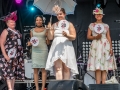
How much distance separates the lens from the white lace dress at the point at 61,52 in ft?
17.8

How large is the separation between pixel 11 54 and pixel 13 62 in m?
0.15

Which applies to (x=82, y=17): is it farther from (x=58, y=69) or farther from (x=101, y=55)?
(x=58, y=69)

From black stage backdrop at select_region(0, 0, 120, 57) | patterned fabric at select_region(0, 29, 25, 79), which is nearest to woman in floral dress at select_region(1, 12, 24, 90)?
patterned fabric at select_region(0, 29, 25, 79)

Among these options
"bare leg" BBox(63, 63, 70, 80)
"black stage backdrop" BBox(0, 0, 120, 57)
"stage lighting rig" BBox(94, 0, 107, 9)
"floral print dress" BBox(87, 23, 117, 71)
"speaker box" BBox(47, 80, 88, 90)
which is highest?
"stage lighting rig" BBox(94, 0, 107, 9)

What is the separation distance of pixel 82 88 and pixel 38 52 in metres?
1.53

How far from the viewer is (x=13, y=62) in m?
5.59

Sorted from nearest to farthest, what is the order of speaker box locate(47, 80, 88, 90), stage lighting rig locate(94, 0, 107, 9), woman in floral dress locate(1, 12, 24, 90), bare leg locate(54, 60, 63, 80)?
speaker box locate(47, 80, 88, 90), bare leg locate(54, 60, 63, 80), woman in floral dress locate(1, 12, 24, 90), stage lighting rig locate(94, 0, 107, 9)

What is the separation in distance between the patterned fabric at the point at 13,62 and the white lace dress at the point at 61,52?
52 cm

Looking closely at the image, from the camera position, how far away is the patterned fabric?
553 cm

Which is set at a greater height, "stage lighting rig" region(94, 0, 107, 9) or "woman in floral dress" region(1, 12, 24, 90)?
"stage lighting rig" region(94, 0, 107, 9)

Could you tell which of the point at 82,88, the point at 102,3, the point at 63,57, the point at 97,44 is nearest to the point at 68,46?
the point at 63,57

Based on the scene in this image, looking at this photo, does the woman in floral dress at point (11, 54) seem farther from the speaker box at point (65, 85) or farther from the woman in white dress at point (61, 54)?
the speaker box at point (65, 85)

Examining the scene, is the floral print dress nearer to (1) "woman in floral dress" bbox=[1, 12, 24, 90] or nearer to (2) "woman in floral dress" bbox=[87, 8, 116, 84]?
(2) "woman in floral dress" bbox=[87, 8, 116, 84]

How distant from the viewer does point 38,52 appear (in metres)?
5.68
